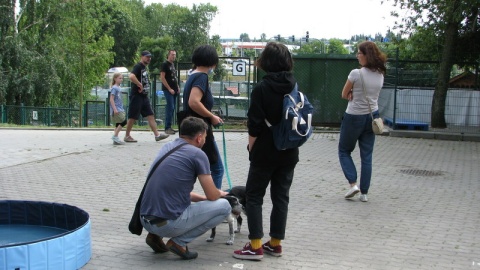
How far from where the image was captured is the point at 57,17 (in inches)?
1430

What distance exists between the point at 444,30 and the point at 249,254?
13.7 metres

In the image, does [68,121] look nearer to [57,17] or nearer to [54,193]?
[57,17]

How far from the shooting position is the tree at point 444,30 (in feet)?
50.3

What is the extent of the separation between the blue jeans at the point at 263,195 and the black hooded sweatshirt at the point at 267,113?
9cm

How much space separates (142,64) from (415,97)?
777cm

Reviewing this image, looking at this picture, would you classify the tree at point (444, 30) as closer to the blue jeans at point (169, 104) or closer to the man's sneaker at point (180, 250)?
the blue jeans at point (169, 104)

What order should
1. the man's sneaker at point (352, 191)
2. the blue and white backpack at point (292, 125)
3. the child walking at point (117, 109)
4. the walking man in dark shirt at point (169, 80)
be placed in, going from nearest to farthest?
the blue and white backpack at point (292, 125) → the man's sneaker at point (352, 191) → the child walking at point (117, 109) → the walking man in dark shirt at point (169, 80)

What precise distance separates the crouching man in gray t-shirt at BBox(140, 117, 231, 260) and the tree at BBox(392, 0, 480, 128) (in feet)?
37.0

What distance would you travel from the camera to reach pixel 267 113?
5121 mm

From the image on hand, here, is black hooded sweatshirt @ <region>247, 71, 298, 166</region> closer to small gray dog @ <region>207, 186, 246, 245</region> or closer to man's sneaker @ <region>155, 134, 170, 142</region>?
small gray dog @ <region>207, 186, 246, 245</region>

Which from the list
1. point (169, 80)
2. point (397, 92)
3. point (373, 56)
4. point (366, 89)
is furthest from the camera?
point (397, 92)

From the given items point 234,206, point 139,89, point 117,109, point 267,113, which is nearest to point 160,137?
point 117,109

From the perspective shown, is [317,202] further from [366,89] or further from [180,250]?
[180,250]

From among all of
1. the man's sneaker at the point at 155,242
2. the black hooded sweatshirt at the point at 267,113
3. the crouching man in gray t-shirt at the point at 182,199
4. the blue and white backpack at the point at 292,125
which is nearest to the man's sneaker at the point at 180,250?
the crouching man in gray t-shirt at the point at 182,199
